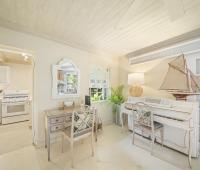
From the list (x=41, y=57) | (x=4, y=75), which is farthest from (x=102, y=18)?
(x=4, y=75)

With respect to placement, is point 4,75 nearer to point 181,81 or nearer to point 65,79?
point 65,79

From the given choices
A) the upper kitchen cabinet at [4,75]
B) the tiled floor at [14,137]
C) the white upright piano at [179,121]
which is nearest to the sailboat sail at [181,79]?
the white upright piano at [179,121]

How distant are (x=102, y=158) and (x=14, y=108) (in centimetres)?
336

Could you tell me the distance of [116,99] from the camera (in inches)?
150

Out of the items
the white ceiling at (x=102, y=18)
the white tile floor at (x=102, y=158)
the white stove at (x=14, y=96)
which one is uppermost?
the white ceiling at (x=102, y=18)

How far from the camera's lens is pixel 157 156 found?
2.27 m

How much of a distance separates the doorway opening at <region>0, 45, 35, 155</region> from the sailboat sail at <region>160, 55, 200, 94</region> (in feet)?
9.49

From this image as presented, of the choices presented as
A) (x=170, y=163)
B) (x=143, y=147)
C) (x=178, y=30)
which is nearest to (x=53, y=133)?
(x=143, y=147)

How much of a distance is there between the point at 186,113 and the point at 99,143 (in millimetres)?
1841

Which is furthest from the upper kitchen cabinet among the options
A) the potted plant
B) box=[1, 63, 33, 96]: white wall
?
the potted plant

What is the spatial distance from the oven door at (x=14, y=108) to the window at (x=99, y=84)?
2.39m

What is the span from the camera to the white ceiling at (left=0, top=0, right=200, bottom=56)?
163 centimetres

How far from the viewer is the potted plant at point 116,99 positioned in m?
3.84

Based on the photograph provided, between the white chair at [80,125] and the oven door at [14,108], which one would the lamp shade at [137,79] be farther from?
the oven door at [14,108]
